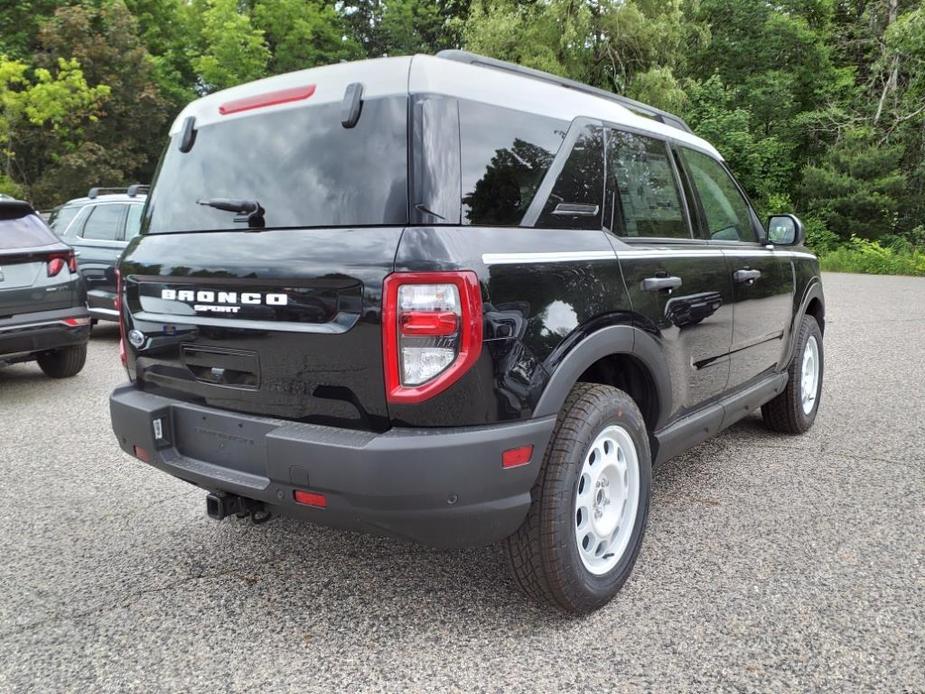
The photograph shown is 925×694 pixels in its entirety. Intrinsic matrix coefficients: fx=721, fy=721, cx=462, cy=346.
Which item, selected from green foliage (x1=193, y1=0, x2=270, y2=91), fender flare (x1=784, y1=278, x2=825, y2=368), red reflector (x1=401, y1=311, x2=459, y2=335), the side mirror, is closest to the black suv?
red reflector (x1=401, y1=311, x2=459, y2=335)

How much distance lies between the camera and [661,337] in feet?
9.68

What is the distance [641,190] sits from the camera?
10.3ft

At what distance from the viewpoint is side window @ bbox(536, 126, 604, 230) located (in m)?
2.57

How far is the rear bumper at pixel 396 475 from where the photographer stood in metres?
2.12

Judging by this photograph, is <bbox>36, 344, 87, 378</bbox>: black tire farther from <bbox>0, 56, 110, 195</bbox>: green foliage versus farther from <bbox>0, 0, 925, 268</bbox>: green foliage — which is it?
<bbox>0, 56, 110, 195</bbox>: green foliage

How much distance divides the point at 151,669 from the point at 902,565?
2.87 metres

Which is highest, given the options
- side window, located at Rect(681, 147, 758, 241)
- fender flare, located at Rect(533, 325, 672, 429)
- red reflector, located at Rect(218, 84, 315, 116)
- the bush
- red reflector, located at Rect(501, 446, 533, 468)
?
red reflector, located at Rect(218, 84, 315, 116)

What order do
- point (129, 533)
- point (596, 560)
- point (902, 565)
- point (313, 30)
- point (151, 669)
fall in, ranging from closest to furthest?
1. point (151, 669)
2. point (596, 560)
3. point (902, 565)
4. point (129, 533)
5. point (313, 30)

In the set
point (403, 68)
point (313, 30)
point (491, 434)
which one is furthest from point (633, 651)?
point (313, 30)

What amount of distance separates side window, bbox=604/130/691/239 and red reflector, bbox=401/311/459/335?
100 cm

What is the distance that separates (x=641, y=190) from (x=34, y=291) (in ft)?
17.0

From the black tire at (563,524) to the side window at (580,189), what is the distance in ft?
2.01

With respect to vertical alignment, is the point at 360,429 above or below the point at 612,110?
below

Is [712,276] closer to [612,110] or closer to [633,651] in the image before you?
[612,110]
